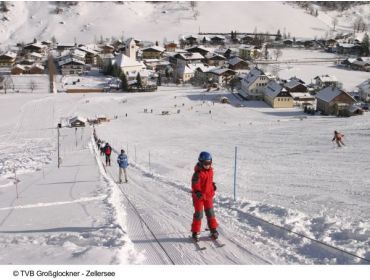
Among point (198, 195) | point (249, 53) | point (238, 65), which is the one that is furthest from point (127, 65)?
point (198, 195)

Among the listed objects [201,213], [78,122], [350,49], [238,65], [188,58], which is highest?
[350,49]

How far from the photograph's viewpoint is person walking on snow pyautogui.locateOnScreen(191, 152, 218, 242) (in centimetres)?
609

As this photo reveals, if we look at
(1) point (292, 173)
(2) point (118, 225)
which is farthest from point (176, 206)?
(1) point (292, 173)

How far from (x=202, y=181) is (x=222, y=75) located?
5933cm

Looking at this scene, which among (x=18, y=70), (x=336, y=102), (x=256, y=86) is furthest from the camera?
(x=18, y=70)

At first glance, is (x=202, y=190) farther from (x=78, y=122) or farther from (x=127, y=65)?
(x=127, y=65)

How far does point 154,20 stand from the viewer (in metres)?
138

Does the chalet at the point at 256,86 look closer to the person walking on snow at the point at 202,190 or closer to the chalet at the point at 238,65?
the chalet at the point at 238,65

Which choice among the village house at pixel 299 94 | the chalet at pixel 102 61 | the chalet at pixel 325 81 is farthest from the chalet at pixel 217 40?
the village house at pixel 299 94

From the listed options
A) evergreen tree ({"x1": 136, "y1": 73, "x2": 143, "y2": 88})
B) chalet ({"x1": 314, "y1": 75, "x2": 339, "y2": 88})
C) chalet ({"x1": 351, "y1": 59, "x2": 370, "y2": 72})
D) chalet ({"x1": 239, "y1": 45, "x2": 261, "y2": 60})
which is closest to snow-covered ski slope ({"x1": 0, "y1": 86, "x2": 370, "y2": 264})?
evergreen tree ({"x1": 136, "y1": 73, "x2": 143, "y2": 88})

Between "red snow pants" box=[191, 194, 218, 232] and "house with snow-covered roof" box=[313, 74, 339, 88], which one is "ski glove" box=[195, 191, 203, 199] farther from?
"house with snow-covered roof" box=[313, 74, 339, 88]

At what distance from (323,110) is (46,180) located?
35.2m

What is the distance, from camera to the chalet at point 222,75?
6425cm
